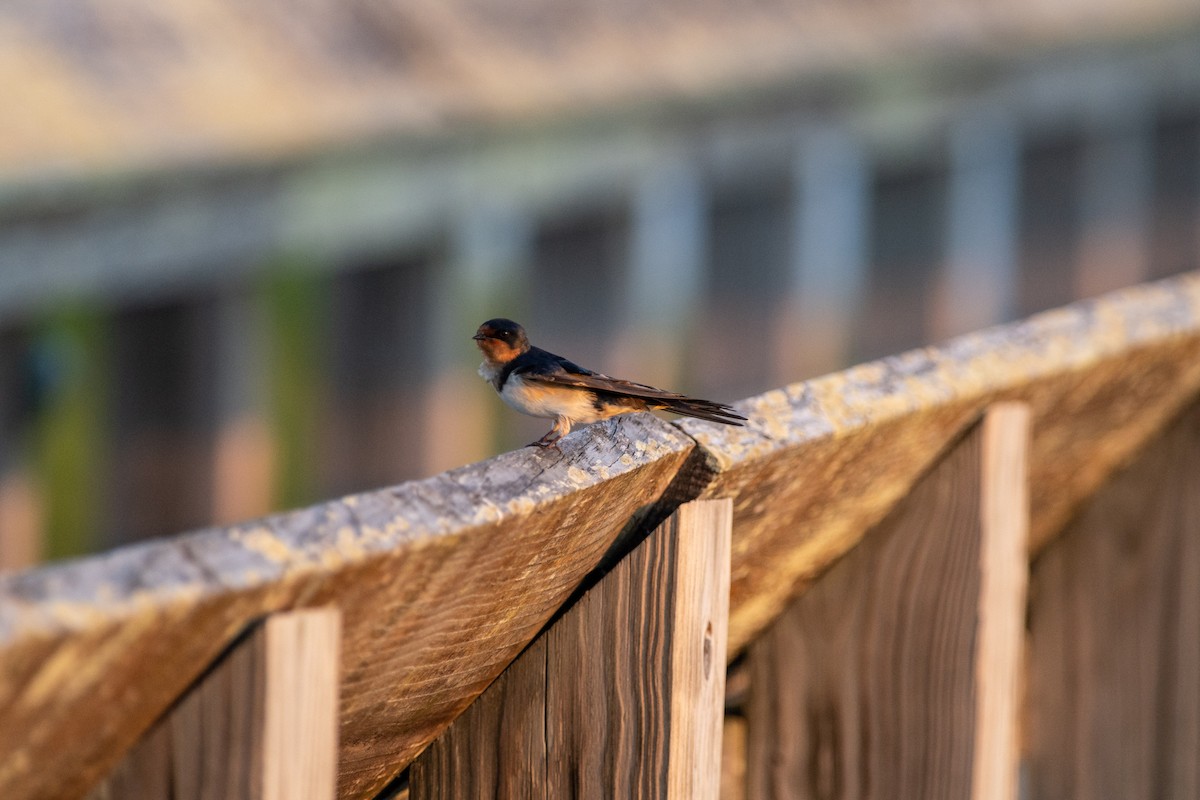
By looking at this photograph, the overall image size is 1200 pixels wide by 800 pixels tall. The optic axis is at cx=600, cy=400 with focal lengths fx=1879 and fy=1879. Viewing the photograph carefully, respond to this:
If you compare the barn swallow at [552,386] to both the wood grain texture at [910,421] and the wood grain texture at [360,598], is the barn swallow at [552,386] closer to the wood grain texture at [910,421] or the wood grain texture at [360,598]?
the wood grain texture at [910,421]

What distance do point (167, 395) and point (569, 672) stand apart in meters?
4.04

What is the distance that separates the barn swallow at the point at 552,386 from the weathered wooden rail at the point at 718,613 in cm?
33

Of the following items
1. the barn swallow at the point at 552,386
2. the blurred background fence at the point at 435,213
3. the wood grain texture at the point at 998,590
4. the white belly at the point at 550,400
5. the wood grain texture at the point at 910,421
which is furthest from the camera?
the blurred background fence at the point at 435,213

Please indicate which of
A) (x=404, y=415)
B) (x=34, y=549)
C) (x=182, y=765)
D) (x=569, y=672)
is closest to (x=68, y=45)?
(x=34, y=549)

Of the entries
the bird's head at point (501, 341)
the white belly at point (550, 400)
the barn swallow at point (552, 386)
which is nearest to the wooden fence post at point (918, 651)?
the barn swallow at point (552, 386)

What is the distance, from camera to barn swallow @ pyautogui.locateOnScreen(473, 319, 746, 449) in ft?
7.29

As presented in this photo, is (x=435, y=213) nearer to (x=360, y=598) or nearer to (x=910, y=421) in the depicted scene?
(x=910, y=421)

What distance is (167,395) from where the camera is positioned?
5.35 metres

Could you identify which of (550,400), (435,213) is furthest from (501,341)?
(435,213)

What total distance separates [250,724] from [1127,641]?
1.51 m

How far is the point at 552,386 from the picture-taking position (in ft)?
7.91

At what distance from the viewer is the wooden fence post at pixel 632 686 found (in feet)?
4.76

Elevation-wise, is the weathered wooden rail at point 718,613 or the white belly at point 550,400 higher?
the white belly at point 550,400

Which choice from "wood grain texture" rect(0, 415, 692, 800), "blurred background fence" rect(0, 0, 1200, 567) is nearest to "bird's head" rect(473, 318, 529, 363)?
"wood grain texture" rect(0, 415, 692, 800)
